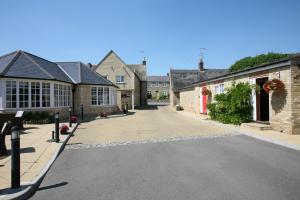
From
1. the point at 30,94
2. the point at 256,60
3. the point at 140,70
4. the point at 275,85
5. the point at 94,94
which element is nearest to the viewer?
the point at 275,85

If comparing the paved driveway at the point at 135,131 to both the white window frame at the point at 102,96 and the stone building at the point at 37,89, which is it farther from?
the white window frame at the point at 102,96

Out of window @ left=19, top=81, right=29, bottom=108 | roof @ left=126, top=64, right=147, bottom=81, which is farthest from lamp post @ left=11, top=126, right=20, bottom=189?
roof @ left=126, top=64, right=147, bottom=81

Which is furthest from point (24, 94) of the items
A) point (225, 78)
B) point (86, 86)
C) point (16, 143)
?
point (225, 78)

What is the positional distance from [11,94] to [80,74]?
9181 millimetres

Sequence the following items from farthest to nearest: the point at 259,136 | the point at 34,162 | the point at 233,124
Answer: the point at 233,124, the point at 259,136, the point at 34,162

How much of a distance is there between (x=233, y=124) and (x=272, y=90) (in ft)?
11.9

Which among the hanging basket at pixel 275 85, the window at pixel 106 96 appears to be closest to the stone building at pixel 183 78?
the window at pixel 106 96

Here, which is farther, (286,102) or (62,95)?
(62,95)

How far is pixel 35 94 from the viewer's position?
1700cm

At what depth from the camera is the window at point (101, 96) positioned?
78.9 feet

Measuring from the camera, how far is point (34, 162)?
21.8 feet

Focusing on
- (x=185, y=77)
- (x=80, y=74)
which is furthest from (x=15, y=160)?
(x=185, y=77)

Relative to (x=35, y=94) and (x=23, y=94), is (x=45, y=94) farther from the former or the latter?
(x=23, y=94)

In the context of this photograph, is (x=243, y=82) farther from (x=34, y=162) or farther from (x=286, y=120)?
(x=34, y=162)
